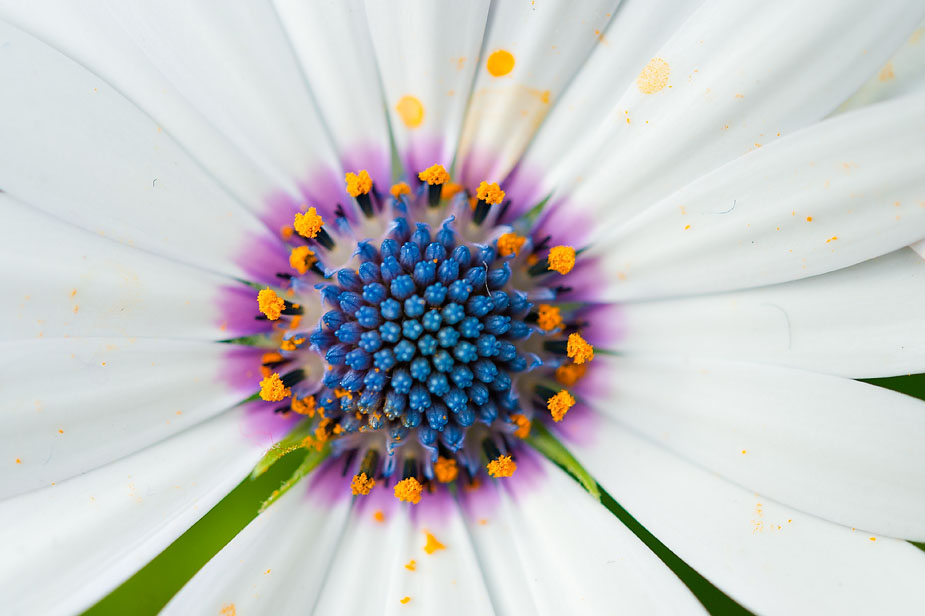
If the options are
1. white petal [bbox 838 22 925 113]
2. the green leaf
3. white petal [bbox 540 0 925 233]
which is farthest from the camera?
the green leaf

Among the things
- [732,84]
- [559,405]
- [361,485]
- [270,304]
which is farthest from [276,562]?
[732,84]

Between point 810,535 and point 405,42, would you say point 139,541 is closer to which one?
point 405,42

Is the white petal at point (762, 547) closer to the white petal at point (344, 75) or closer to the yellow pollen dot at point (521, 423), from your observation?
the yellow pollen dot at point (521, 423)

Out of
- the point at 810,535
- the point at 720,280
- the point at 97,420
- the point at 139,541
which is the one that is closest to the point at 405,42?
the point at 720,280

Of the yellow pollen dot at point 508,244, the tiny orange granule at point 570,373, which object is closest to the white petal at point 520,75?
the yellow pollen dot at point 508,244

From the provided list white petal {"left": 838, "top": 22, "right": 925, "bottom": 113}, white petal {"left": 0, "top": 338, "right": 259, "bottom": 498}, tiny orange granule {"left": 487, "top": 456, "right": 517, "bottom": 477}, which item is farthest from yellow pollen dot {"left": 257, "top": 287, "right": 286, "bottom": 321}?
white petal {"left": 838, "top": 22, "right": 925, "bottom": 113}

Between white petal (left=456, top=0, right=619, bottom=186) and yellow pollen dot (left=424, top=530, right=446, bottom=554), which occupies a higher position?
white petal (left=456, top=0, right=619, bottom=186)

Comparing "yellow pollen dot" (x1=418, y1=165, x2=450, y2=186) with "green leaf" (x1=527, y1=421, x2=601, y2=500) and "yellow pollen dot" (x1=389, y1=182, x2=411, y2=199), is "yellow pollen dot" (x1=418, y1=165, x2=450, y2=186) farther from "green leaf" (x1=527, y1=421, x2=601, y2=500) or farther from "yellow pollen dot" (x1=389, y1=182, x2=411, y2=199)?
"green leaf" (x1=527, y1=421, x2=601, y2=500)
